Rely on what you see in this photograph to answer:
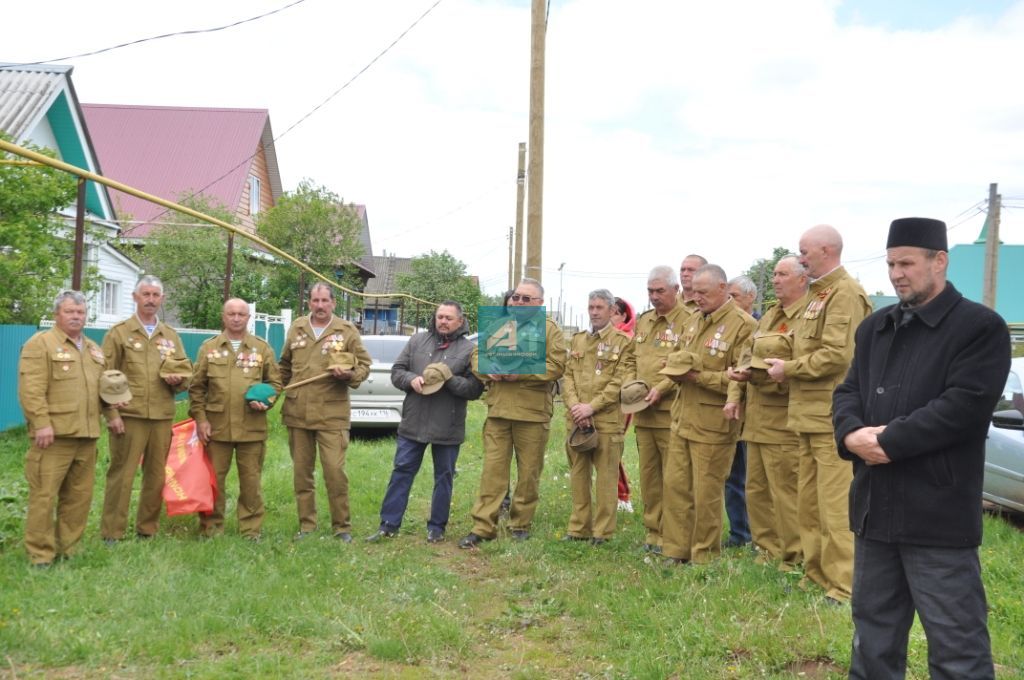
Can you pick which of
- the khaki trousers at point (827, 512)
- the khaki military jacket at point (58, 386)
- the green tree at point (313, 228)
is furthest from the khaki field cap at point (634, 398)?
the green tree at point (313, 228)

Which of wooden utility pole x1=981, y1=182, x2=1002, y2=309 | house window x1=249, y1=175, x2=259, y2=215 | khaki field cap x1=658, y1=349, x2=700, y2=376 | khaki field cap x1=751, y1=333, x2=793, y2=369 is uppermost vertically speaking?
house window x1=249, y1=175, x2=259, y2=215

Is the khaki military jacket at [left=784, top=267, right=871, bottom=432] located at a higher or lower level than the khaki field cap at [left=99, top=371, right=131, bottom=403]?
higher

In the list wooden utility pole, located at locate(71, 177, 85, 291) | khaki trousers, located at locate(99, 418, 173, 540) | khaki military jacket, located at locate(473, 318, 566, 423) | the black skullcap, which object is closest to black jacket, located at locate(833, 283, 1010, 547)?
the black skullcap

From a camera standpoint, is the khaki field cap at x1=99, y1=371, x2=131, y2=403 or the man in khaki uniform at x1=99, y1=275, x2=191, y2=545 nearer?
the khaki field cap at x1=99, y1=371, x2=131, y2=403

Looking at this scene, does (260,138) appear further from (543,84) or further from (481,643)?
(481,643)

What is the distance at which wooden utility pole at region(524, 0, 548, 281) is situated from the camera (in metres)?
10.7

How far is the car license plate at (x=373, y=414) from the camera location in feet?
39.0

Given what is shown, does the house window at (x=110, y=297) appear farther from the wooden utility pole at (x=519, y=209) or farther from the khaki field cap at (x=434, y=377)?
the khaki field cap at (x=434, y=377)

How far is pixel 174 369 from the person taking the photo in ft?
22.2

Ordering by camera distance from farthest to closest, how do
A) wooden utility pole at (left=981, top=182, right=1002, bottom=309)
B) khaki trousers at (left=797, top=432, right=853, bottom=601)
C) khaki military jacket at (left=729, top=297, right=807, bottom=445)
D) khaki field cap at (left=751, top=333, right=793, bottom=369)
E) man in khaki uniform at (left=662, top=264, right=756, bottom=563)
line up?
wooden utility pole at (left=981, top=182, right=1002, bottom=309), man in khaki uniform at (left=662, top=264, right=756, bottom=563), khaki military jacket at (left=729, top=297, right=807, bottom=445), khaki field cap at (left=751, top=333, right=793, bottom=369), khaki trousers at (left=797, top=432, right=853, bottom=601)

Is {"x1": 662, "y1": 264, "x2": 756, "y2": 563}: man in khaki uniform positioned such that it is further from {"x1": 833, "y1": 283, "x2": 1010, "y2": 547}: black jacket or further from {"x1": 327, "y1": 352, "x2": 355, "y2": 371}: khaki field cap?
{"x1": 833, "y1": 283, "x2": 1010, "y2": 547}: black jacket

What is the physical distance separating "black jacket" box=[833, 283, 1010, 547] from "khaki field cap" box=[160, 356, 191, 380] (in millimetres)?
4963

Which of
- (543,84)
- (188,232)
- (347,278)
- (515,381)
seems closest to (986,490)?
(515,381)

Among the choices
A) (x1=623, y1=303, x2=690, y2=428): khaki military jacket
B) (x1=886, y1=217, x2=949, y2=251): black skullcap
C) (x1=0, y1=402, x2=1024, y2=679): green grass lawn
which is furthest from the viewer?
(x1=623, y1=303, x2=690, y2=428): khaki military jacket
